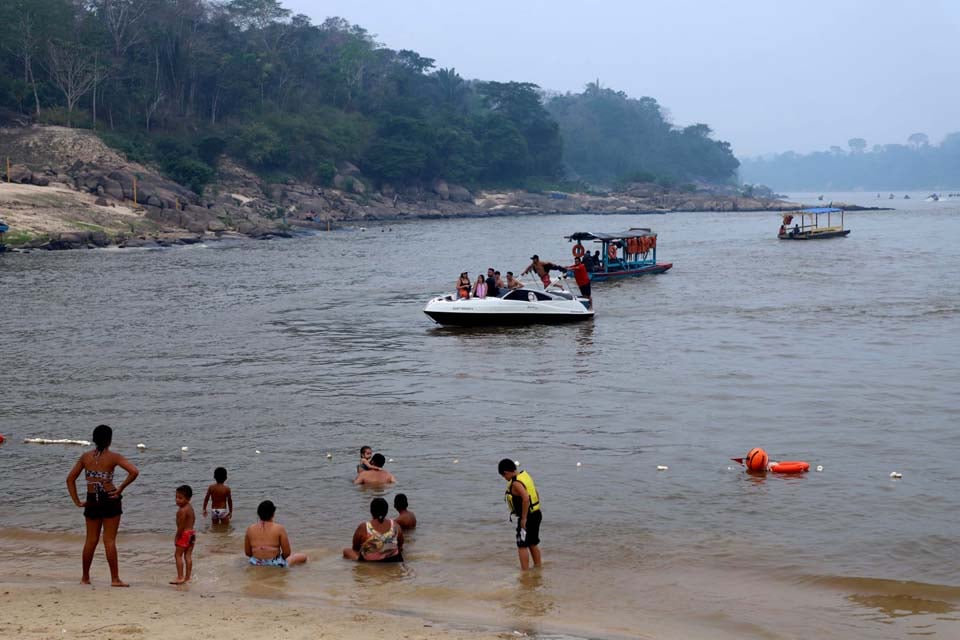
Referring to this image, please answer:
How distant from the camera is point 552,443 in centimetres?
1677

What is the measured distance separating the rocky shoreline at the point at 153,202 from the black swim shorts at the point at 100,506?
48.2 meters

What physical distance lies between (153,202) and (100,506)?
215 feet

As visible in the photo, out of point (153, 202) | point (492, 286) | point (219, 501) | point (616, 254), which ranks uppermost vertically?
point (153, 202)

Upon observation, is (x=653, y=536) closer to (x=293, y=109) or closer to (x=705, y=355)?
(x=705, y=355)

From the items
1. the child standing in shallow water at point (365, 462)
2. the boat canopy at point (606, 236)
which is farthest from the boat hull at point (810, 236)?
the child standing in shallow water at point (365, 462)

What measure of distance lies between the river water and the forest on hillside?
5346 centimetres

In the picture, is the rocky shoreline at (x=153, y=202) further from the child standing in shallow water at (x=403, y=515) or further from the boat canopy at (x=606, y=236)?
the child standing in shallow water at (x=403, y=515)

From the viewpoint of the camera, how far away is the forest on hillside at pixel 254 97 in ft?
276

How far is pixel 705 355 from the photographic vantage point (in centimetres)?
2481

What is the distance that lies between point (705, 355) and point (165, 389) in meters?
12.4

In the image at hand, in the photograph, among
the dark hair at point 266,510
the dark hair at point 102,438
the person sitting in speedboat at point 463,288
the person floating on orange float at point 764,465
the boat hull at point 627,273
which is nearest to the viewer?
the dark hair at point 102,438

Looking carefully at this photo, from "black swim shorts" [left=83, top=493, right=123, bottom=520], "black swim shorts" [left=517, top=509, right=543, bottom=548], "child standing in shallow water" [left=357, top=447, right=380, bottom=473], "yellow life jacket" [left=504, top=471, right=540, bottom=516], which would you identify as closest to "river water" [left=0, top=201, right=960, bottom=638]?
"child standing in shallow water" [left=357, top=447, right=380, bottom=473]

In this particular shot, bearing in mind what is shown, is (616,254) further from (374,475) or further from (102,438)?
(102,438)

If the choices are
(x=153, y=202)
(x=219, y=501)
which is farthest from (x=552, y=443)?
(x=153, y=202)
